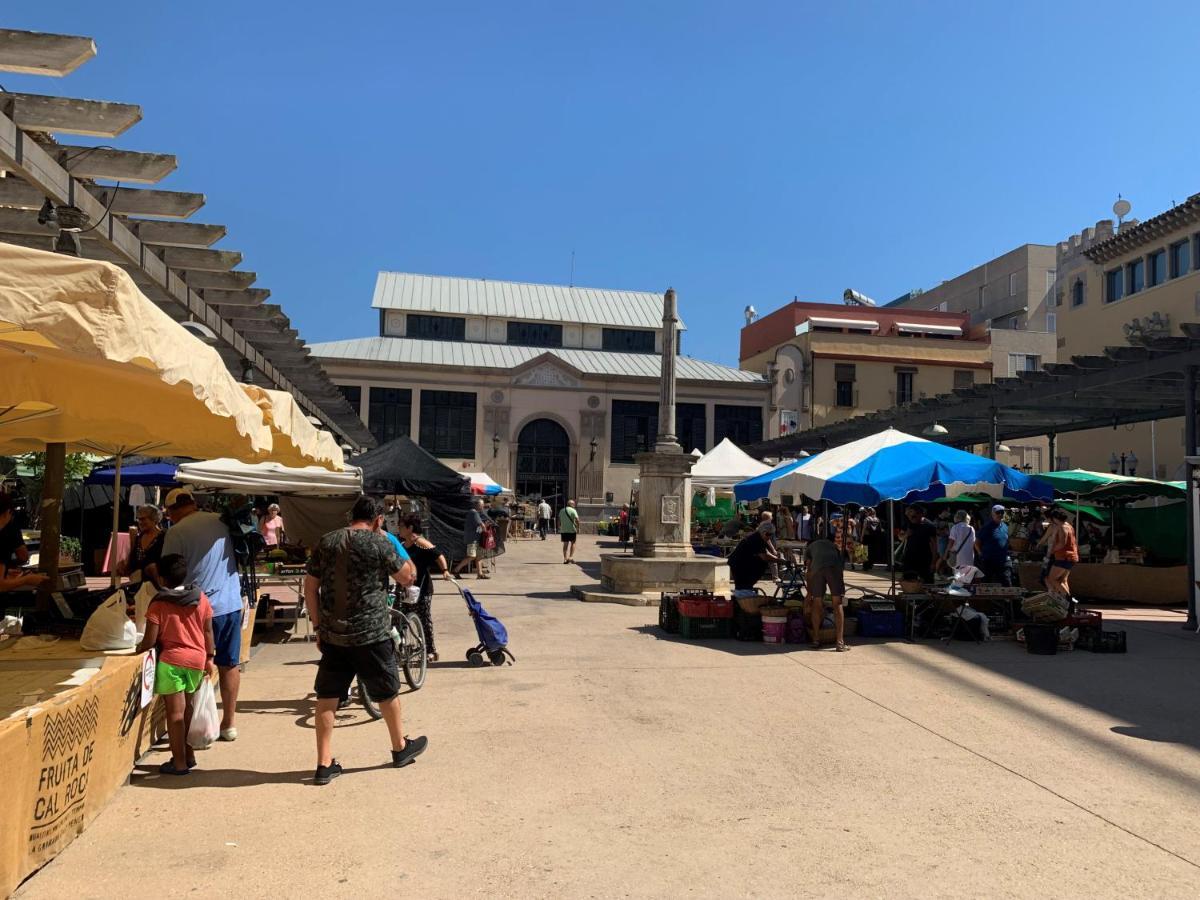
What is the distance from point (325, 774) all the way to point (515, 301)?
47.5 metres

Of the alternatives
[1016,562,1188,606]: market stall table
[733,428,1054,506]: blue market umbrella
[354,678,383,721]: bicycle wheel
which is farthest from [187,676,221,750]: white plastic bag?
[1016,562,1188,606]: market stall table

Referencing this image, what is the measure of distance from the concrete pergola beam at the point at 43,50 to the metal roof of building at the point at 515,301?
141ft

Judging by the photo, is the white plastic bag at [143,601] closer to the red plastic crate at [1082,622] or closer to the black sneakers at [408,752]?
the black sneakers at [408,752]

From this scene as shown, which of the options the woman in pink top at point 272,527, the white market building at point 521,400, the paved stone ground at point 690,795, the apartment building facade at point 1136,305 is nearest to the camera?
the paved stone ground at point 690,795

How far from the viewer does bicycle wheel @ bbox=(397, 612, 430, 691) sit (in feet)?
26.5

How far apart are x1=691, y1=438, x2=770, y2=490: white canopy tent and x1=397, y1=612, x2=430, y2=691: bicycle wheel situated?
1509 cm

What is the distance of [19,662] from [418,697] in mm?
3300

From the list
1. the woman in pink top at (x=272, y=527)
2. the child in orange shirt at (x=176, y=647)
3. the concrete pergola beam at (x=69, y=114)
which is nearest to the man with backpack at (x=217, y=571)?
the child in orange shirt at (x=176, y=647)

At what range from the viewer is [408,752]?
229 inches

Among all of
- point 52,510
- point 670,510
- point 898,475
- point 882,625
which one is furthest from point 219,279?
point 882,625

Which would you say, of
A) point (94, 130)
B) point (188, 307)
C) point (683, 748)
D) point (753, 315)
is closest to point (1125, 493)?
point (683, 748)

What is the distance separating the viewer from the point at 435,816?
486cm

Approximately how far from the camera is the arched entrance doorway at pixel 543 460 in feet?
150

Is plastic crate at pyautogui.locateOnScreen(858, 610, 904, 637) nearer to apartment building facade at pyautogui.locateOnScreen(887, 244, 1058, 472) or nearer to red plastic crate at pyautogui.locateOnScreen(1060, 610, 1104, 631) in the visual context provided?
red plastic crate at pyautogui.locateOnScreen(1060, 610, 1104, 631)
